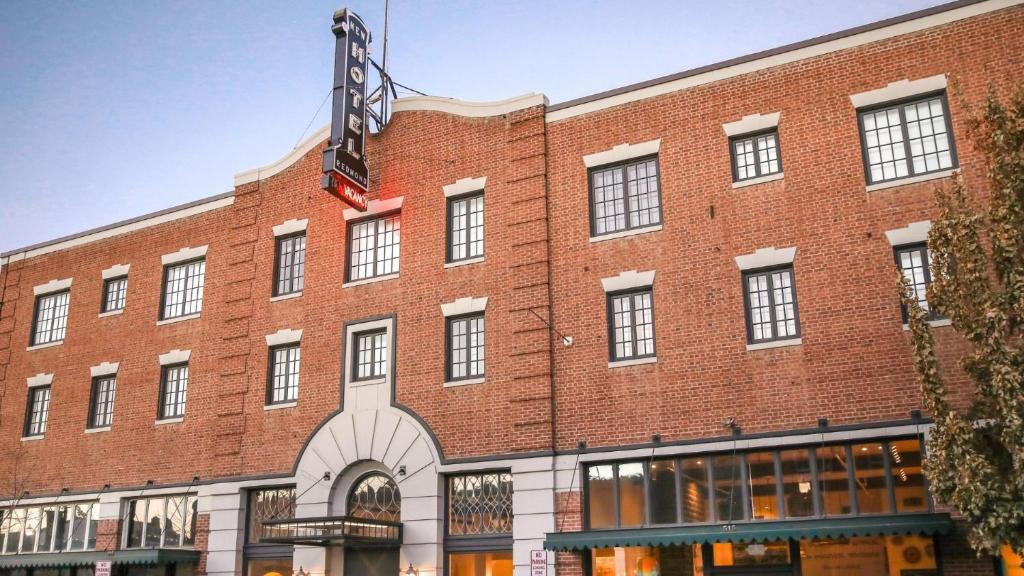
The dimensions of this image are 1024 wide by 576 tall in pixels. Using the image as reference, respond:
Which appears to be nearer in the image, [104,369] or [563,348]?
[563,348]

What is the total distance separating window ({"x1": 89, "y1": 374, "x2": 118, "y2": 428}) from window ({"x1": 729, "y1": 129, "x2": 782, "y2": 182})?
18502 mm

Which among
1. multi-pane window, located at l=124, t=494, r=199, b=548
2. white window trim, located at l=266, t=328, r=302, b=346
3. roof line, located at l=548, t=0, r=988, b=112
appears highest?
roof line, located at l=548, t=0, r=988, b=112

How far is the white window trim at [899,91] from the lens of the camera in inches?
723

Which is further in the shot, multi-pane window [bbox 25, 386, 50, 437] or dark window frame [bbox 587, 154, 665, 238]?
multi-pane window [bbox 25, 386, 50, 437]

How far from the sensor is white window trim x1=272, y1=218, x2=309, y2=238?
24891 millimetres

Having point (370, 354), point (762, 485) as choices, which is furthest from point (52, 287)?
point (762, 485)

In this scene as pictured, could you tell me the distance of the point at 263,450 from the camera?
2359cm

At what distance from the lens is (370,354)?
75.9 ft

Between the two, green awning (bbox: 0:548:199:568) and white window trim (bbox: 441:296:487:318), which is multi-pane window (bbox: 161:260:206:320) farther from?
white window trim (bbox: 441:296:487:318)

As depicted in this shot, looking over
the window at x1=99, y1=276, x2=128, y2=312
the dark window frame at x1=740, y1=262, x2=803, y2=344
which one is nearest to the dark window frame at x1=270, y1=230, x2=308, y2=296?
the window at x1=99, y1=276, x2=128, y2=312

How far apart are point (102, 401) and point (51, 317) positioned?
4.18m

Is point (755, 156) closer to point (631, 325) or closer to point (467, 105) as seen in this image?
point (631, 325)

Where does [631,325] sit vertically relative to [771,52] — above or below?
below

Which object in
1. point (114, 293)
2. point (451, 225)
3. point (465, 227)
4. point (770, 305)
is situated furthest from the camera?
point (114, 293)
